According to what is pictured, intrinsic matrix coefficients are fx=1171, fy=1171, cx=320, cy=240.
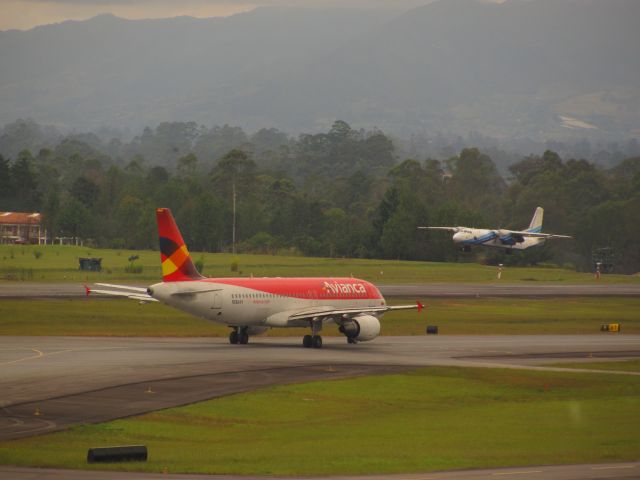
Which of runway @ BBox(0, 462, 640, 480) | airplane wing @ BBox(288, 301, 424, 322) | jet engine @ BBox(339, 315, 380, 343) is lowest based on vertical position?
runway @ BBox(0, 462, 640, 480)

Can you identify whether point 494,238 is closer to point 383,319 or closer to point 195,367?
point 383,319

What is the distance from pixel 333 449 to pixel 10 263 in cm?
10598

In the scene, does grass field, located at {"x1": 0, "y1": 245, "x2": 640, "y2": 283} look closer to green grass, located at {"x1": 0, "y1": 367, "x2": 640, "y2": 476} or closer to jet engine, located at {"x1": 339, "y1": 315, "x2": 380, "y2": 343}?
jet engine, located at {"x1": 339, "y1": 315, "x2": 380, "y2": 343}

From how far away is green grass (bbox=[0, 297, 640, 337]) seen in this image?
74188 mm

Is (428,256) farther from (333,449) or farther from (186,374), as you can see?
(333,449)

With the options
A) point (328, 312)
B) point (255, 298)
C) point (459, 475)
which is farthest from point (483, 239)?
point (459, 475)

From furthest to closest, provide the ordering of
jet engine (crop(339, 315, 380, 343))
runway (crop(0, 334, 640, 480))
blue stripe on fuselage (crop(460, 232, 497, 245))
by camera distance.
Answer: blue stripe on fuselage (crop(460, 232, 497, 245)), jet engine (crop(339, 315, 380, 343)), runway (crop(0, 334, 640, 480))

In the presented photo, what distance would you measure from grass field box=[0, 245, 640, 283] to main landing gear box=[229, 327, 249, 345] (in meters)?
47.3

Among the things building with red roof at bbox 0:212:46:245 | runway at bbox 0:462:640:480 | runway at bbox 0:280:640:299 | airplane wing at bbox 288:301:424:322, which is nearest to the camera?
runway at bbox 0:462:640:480

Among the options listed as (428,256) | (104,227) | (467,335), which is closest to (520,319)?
(467,335)

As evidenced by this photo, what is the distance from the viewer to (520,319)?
8631 cm

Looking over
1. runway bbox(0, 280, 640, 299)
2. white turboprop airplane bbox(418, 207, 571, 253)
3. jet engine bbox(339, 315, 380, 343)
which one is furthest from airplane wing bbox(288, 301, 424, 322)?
white turboprop airplane bbox(418, 207, 571, 253)

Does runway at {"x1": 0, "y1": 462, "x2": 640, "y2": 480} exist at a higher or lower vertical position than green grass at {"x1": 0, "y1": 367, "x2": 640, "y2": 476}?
higher

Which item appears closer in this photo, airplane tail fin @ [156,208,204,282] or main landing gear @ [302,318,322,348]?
airplane tail fin @ [156,208,204,282]
